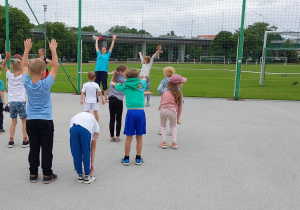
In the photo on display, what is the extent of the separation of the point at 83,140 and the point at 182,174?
1593 millimetres

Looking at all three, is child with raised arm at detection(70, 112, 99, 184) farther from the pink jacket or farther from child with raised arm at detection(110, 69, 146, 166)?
the pink jacket

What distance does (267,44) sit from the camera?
1825 centimetres

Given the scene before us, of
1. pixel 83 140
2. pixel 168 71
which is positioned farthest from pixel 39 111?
pixel 168 71

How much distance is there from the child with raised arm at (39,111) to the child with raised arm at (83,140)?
0.39 metres

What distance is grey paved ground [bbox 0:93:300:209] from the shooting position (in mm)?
3473

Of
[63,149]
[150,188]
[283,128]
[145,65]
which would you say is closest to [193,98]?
[145,65]

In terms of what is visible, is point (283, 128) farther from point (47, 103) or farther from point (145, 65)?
point (47, 103)

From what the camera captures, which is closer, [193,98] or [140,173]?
[140,173]

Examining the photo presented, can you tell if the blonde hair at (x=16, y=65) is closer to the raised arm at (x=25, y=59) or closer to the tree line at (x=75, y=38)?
the raised arm at (x=25, y=59)

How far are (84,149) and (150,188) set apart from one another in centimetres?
104

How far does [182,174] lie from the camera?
14.2ft

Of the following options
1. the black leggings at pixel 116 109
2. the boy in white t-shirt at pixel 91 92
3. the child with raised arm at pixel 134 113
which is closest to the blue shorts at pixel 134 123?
the child with raised arm at pixel 134 113

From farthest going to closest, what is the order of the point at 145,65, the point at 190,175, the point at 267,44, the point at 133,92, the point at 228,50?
the point at 267,44 < the point at 228,50 < the point at 145,65 < the point at 133,92 < the point at 190,175

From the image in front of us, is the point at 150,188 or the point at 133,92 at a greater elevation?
the point at 133,92
